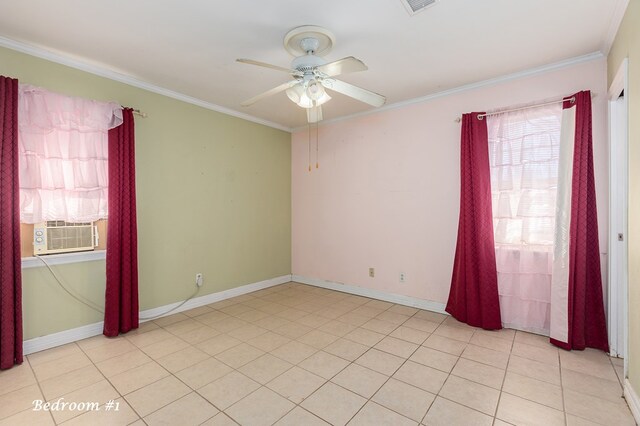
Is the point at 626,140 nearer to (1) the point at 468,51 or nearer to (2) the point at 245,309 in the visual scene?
(1) the point at 468,51

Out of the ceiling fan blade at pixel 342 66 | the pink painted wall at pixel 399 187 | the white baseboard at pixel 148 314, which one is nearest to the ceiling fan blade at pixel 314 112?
the ceiling fan blade at pixel 342 66

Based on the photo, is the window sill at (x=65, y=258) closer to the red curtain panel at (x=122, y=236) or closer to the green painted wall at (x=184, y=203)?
the green painted wall at (x=184, y=203)

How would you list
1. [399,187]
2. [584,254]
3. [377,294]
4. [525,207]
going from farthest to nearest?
1. [377,294]
2. [399,187]
3. [525,207]
4. [584,254]

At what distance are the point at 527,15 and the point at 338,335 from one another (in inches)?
115

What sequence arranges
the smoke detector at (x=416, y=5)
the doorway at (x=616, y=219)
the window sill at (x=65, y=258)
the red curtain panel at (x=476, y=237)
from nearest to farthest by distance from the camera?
the smoke detector at (x=416, y=5), the doorway at (x=616, y=219), the window sill at (x=65, y=258), the red curtain panel at (x=476, y=237)

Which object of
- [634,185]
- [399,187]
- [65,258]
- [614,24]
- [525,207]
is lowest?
[65,258]

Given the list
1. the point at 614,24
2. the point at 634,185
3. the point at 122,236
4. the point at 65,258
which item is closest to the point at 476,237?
the point at 634,185

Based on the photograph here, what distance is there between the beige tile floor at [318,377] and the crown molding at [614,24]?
2483 mm

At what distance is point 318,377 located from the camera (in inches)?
84.7

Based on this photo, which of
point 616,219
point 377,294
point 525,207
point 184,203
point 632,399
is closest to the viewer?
point 632,399

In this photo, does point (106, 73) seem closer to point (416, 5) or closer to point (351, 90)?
point (351, 90)

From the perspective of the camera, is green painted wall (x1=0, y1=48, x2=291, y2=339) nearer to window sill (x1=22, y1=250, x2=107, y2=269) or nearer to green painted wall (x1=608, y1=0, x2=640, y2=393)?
window sill (x1=22, y1=250, x2=107, y2=269)

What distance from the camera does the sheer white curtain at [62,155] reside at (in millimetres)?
2389

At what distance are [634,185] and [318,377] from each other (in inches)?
92.8
